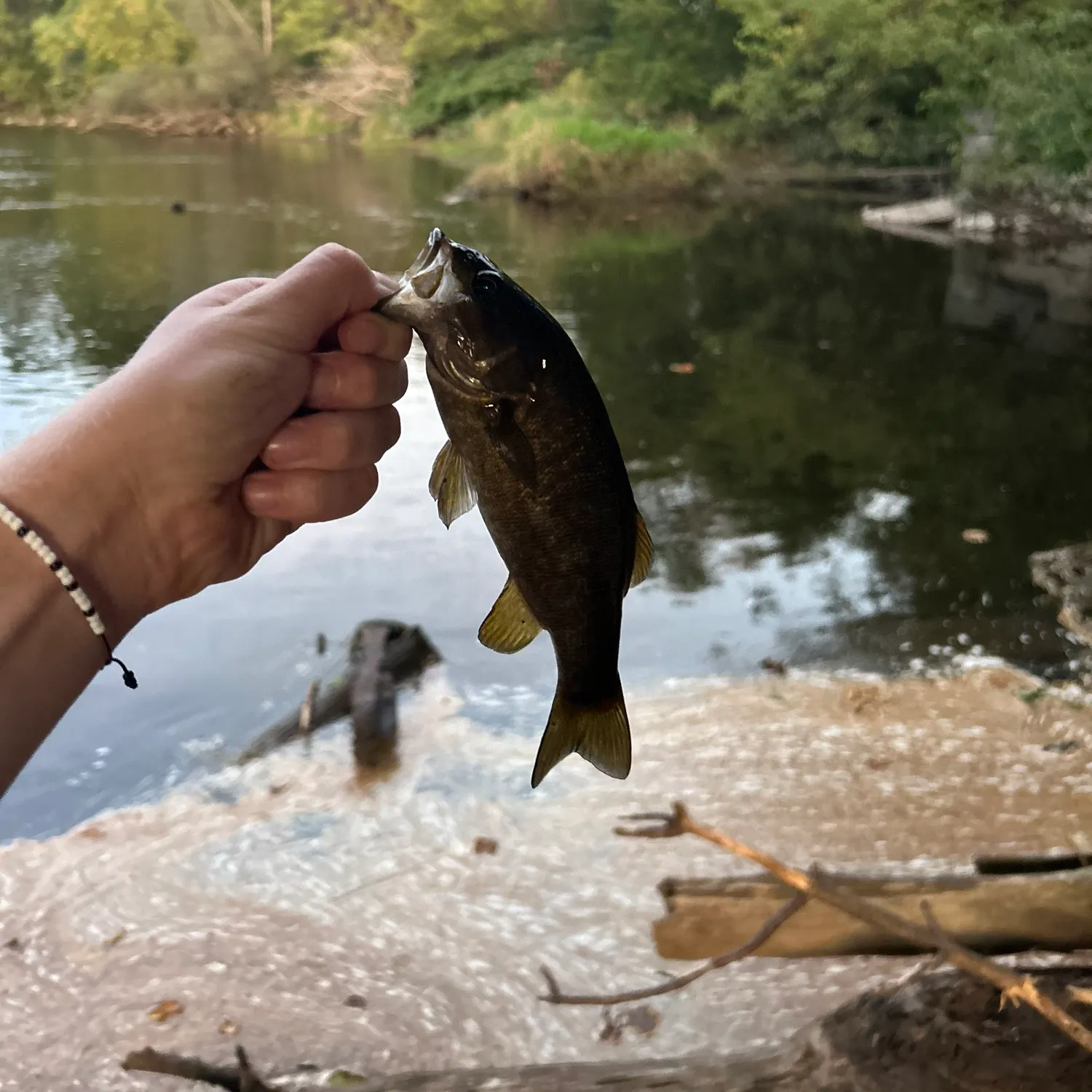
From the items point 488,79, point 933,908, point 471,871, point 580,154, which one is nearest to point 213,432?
point 933,908

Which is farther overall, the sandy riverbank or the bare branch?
the sandy riverbank

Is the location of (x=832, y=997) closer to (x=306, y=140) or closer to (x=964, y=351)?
(x=964, y=351)

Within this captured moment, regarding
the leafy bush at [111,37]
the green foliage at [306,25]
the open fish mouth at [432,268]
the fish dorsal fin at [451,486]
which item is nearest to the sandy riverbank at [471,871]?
the fish dorsal fin at [451,486]

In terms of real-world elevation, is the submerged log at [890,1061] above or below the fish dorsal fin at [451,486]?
below

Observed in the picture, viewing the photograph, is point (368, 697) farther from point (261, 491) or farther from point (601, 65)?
point (601, 65)

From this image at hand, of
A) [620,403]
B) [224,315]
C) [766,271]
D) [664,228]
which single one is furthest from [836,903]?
[664,228]

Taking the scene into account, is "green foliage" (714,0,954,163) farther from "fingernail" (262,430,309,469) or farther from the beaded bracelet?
the beaded bracelet

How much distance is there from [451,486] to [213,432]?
35cm

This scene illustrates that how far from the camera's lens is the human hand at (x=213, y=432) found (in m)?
1.06

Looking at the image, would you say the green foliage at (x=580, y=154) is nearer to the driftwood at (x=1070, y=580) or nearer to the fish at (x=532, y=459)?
the driftwood at (x=1070, y=580)

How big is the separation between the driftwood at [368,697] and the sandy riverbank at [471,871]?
0.20ft

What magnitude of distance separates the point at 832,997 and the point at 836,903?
0.78 m

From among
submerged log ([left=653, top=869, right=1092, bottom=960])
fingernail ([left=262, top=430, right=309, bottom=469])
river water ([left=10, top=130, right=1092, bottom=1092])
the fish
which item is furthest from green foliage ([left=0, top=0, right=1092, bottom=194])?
the fish

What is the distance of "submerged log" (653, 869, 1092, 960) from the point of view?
1.67 m
